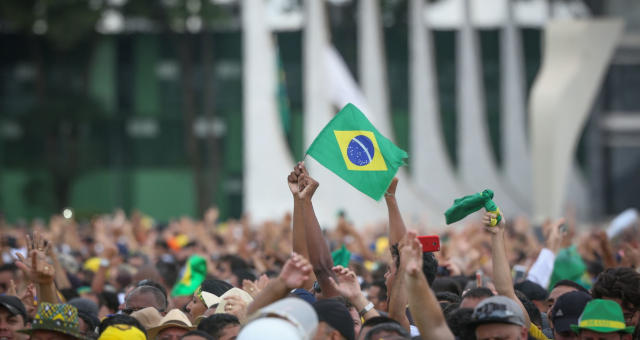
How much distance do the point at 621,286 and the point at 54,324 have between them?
11.9 ft

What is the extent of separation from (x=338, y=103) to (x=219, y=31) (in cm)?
1485

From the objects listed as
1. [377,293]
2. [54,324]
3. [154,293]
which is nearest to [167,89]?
[377,293]

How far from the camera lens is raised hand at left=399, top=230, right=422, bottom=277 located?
5.34 meters

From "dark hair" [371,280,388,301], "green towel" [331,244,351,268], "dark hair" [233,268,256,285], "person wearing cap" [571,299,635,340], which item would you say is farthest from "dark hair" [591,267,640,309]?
"dark hair" [233,268,256,285]

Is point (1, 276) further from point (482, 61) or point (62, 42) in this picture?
point (482, 61)

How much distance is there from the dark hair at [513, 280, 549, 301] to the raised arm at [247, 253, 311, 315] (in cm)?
336

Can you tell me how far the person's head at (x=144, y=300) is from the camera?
734cm

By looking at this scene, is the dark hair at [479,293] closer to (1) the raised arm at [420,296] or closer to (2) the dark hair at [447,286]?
(1) the raised arm at [420,296]

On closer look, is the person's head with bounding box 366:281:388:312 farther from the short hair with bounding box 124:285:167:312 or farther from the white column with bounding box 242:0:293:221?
the white column with bounding box 242:0:293:221

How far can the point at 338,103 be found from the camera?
28578mm

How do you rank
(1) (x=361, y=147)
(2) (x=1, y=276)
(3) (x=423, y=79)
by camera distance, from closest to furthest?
(1) (x=361, y=147) → (2) (x=1, y=276) → (3) (x=423, y=79)

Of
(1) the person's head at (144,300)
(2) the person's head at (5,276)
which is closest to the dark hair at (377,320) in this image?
(1) the person's head at (144,300)

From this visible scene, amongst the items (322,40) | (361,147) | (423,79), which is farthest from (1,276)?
(423,79)

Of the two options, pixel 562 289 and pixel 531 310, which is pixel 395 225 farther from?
pixel 562 289
